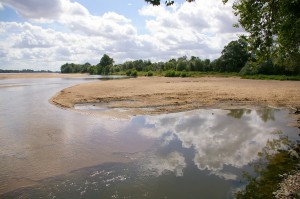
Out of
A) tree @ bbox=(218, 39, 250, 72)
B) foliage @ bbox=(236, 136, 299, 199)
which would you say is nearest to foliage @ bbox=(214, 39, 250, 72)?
tree @ bbox=(218, 39, 250, 72)

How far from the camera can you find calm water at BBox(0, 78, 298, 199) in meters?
8.50

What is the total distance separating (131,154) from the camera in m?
11.7

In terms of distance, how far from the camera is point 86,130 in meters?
15.9

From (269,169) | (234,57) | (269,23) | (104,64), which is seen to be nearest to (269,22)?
→ (269,23)

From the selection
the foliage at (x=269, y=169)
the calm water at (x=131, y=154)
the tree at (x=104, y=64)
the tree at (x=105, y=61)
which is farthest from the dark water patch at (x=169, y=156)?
the tree at (x=105, y=61)

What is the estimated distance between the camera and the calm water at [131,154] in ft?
27.9

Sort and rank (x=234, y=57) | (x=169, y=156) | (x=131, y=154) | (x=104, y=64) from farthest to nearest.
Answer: (x=104, y=64) → (x=234, y=57) → (x=131, y=154) → (x=169, y=156)

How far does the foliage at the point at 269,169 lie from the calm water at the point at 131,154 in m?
0.36

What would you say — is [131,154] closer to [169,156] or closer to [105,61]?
[169,156]

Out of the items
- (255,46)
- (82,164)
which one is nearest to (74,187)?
(82,164)

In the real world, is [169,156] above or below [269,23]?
below

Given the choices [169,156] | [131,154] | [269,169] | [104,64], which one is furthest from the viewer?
[104,64]

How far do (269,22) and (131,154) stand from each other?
33.8 ft

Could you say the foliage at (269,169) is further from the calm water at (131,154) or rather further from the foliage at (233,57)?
the foliage at (233,57)
